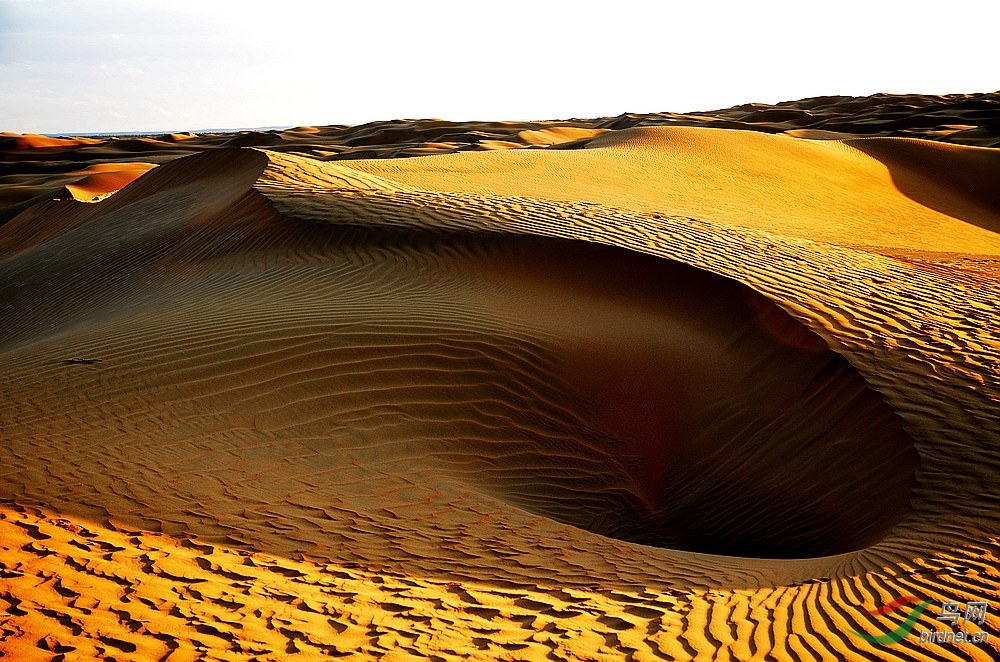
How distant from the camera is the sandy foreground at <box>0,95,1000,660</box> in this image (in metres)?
3.54

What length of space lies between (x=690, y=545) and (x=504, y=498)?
1.29 m

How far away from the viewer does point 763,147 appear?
20281mm

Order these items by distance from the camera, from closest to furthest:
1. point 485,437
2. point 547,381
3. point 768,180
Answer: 1. point 485,437
2. point 547,381
3. point 768,180

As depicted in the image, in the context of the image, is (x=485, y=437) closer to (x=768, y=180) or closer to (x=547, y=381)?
(x=547, y=381)

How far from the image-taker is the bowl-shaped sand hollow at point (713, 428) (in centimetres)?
534

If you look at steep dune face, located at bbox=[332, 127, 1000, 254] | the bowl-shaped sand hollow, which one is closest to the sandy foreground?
the bowl-shaped sand hollow

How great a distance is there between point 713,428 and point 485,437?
5.76 feet

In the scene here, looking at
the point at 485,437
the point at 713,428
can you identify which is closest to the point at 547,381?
the point at 485,437

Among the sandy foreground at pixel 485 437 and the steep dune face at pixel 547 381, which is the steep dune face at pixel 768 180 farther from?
the steep dune face at pixel 547 381

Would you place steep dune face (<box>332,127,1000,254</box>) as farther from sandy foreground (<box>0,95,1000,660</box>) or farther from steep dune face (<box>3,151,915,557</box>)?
steep dune face (<box>3,151,915,557</box>)

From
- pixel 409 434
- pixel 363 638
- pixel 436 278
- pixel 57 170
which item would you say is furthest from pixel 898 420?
pixel 57 170

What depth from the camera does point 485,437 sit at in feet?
20.5

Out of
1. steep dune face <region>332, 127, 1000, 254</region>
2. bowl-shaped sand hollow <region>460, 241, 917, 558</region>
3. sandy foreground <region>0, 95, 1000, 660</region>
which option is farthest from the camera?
steep dune face <region>332, 127, 1000, 254</region>

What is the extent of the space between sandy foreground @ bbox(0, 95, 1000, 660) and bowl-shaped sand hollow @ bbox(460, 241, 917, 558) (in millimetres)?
25
